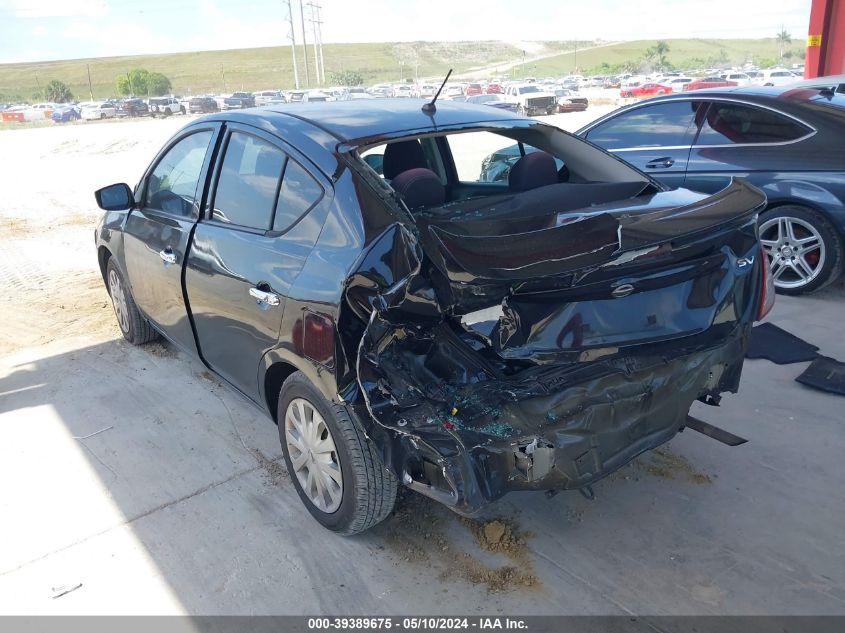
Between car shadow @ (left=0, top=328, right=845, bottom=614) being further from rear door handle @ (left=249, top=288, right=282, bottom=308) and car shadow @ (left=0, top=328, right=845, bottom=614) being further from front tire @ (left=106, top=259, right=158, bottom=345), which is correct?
front tire @ (left=106, top=259, right=158, bottom=345)

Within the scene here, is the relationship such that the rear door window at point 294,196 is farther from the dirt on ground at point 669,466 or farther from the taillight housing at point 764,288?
the dirt on ground at point 669,466

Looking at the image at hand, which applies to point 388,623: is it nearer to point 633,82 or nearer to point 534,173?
point 534,173

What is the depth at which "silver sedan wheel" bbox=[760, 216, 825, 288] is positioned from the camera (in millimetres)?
5629

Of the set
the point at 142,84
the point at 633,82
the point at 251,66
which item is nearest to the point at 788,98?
the point at 633,82

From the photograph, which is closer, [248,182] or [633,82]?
[248,182]

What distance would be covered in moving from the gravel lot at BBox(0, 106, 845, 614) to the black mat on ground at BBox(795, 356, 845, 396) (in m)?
0.09

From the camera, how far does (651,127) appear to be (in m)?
6.53

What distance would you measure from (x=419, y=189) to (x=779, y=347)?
10.1 ft

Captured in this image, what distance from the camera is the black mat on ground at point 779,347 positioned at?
15.1 ft

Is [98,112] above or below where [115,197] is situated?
below

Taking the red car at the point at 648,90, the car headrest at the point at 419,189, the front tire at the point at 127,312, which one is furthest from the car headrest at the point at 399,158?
the red car at the point at 648,90

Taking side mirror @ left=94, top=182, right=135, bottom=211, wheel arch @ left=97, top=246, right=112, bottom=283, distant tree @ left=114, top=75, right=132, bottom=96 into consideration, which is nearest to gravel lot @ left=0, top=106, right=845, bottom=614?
wheel arch @ left=97, top=246, right=112, bottom=283

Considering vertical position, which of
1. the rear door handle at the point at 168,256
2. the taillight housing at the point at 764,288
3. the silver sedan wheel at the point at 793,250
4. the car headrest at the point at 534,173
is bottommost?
the silver sedan wheel at the point at 793,250

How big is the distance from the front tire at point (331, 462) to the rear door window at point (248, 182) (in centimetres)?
82
